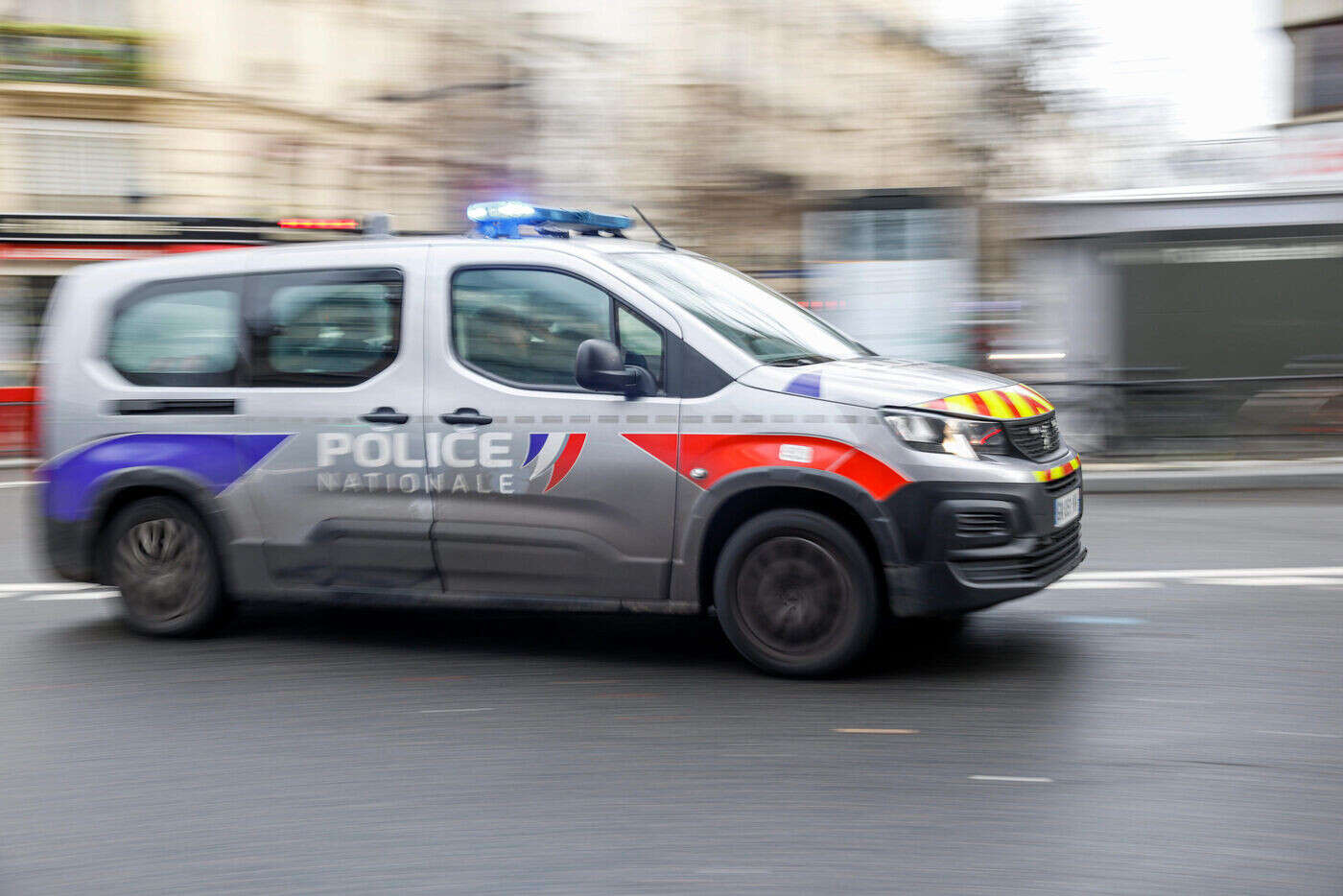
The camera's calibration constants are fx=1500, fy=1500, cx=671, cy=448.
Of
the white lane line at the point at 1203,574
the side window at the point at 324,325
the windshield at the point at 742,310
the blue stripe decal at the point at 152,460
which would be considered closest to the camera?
the windshield at the point at 742,310

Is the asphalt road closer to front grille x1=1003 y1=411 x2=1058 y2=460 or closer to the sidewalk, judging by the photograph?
front grille x1=1003 y1=411 x2=1058 y2=460

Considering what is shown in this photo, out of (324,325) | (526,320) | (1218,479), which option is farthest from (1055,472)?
(1218,479)

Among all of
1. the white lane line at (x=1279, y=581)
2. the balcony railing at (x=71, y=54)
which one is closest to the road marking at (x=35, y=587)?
the white lane line at (x=1279, y=581)

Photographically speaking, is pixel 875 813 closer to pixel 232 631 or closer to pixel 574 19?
pixel 232 631

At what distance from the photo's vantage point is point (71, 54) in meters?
29.0

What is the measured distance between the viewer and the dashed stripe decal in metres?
5.38

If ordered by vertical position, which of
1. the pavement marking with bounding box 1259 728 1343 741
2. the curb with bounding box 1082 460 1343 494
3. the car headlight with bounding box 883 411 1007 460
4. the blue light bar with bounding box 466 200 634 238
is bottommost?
the pavement marking with bounding box 1259 728 1343 741

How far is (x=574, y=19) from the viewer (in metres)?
27.8

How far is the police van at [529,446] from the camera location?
5438mm

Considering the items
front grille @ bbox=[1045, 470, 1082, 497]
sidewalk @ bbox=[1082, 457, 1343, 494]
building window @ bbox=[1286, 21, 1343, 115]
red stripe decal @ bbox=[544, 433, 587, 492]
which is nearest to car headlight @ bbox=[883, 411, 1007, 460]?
front grille @ bbox=[1045, 470, 1082, 497]

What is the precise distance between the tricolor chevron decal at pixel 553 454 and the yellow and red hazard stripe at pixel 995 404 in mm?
1335

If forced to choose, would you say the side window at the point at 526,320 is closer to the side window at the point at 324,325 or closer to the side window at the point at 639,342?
the side window at the point at 639,342

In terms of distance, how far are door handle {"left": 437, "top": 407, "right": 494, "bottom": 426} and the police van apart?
0.01m

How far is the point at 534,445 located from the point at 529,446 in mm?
25
